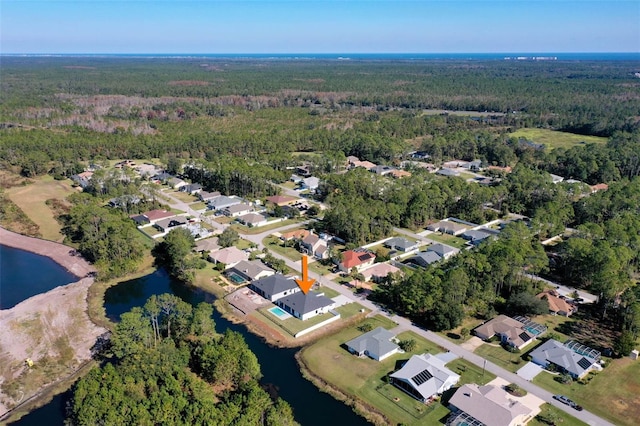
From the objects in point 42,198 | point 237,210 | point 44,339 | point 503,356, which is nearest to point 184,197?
point 237,210

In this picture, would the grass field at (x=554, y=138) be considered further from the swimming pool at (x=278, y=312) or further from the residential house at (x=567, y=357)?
the swimming pool at (x=278, y=312)

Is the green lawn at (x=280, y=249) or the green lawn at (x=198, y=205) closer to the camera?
the green lawn at (x=280, y=249)

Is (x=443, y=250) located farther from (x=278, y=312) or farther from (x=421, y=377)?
(x=421, y=377)

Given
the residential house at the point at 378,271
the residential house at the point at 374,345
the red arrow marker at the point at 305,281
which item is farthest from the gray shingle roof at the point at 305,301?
the residential house at the point at 378,271

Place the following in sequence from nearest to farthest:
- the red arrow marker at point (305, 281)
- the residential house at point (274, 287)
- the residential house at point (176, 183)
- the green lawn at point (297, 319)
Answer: the green lawn at point (297, 319), the residential house at point (274, 287), the red arrow marker at point (305, 281), the residential house at point (176, 183)

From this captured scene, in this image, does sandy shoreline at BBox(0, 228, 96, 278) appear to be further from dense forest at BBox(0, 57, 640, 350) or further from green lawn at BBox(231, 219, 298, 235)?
green lawn at BBox(231, 219, 298, 235)

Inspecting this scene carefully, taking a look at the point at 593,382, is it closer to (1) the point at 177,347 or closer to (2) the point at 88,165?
(1) the point at 177,347

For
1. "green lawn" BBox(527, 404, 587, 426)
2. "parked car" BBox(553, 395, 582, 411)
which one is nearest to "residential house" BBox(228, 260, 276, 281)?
"green lawn" BBox(527, 404, 587, 426)

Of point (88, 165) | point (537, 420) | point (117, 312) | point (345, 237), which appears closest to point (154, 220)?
point (117, 312)
